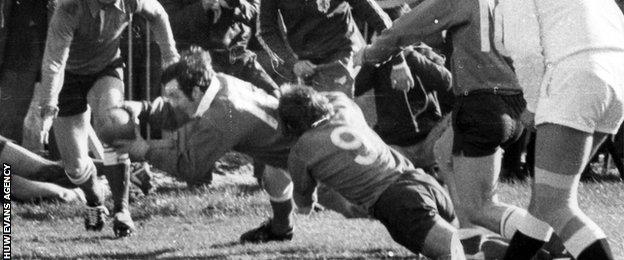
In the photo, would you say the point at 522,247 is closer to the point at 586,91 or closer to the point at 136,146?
the point at 586,91

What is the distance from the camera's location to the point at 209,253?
5.75 m

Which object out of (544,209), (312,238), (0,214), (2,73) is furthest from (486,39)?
(2,73)

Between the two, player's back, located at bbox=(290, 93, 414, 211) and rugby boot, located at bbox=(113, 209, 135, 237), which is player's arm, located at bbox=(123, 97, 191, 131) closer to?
rugby boot, located at bbox=(113, 209, 135, 237)

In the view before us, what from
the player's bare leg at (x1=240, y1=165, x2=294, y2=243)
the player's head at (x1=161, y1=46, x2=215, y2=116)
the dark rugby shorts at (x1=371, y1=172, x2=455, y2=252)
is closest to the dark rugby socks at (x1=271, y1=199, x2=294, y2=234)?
the player's bare leg at (x1=240, y1=165, x2=294, y2=243)

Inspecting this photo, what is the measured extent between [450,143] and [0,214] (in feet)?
7.32

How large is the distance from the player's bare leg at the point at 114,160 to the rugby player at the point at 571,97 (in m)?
2.31

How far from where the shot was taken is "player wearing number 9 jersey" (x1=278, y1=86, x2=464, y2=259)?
5.21 meters

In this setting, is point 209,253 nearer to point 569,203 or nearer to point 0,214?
point 0,214

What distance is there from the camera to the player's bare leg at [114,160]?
6223 mm

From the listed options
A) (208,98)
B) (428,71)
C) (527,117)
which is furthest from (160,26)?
(527,117)

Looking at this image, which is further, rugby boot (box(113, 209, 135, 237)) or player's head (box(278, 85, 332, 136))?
rugby boot (box(113, 209, 135, 237))

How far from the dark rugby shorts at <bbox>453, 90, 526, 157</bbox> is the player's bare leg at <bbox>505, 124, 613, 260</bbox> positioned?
1.88 ft

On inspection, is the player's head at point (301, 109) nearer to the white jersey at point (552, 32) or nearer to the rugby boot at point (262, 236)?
the rugby boot at point (262, 236)

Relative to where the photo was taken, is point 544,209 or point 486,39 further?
point 486,39
